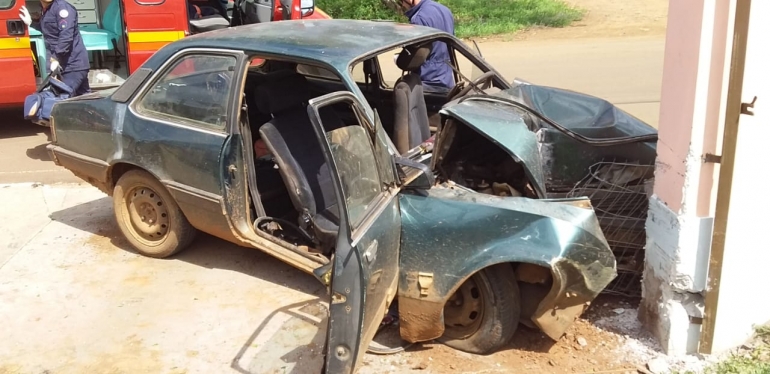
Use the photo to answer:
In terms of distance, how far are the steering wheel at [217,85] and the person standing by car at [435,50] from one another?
142 centimetres

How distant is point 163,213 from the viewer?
202 inches

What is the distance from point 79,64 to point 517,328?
5.90 m

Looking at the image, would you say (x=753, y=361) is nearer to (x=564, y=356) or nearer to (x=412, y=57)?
(x=564, y=356)

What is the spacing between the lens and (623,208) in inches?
174

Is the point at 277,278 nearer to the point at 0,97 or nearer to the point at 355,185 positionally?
the point at 355,185

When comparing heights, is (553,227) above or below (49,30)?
below

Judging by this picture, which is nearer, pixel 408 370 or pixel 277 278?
pixel 408 370

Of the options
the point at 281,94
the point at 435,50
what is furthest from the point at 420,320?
the point at 435,50

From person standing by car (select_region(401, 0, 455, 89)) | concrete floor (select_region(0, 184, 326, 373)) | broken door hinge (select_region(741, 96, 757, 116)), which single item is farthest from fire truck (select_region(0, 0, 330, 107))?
broken door hinge (select_region(741, 96, 757, 116))

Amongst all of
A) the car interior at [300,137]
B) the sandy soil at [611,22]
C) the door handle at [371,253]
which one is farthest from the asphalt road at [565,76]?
the door handle at [371,253]

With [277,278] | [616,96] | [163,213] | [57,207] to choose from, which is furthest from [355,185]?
[616,96]

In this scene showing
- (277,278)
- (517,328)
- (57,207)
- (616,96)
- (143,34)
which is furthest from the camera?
(616,96)

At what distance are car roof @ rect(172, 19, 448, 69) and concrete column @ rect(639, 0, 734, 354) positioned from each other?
5.77 ft

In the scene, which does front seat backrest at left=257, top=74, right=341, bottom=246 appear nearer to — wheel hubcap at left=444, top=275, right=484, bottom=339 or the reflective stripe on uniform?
wheel hubcap at left=444, top=275, right=484, bottom=339
